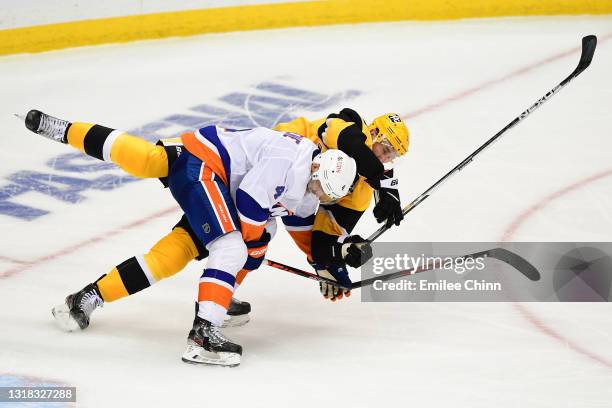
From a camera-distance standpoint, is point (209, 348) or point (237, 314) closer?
point (209, 348)

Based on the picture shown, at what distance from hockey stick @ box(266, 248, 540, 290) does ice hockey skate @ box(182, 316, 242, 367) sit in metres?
0.58

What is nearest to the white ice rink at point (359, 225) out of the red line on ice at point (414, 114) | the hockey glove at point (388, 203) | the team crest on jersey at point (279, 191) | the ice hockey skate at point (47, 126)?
the red line on ice at point (414, 114)

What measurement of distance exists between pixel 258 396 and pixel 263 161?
840 millimetres

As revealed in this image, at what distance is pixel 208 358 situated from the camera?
3811 mm

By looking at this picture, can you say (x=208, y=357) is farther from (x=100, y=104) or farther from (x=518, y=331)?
(x=100, y=104)

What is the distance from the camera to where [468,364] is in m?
3.89

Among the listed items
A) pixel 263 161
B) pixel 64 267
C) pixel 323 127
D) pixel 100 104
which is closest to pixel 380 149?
pixel 323 127

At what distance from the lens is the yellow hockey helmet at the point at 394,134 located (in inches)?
163

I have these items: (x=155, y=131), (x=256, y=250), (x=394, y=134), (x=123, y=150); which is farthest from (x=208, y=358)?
(x=155, y=131)

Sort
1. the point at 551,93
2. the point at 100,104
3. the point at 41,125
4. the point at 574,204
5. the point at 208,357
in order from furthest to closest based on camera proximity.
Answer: the point at 100,104 → the point at 574,204 → the point at 551,93 → the point at 41,125 → the point at 208,357

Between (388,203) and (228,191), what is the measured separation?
2.11ft

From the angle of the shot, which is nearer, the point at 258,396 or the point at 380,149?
the point at 258,396

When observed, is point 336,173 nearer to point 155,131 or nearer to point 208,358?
point 208,358

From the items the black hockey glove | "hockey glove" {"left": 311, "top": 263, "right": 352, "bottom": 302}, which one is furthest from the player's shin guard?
the black hockey glove
